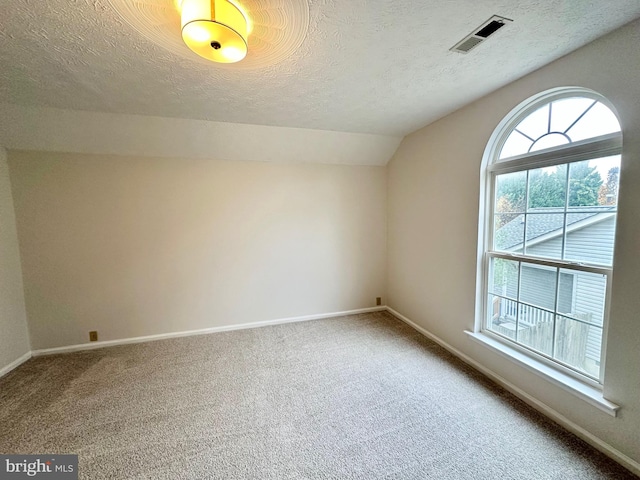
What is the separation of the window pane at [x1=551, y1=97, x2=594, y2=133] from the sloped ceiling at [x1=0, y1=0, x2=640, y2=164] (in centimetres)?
33

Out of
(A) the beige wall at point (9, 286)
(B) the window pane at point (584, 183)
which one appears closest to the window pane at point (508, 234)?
(B) the window pane at point (584, 183)

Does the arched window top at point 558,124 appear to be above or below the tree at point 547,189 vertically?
above

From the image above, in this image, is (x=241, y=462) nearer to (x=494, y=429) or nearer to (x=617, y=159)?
(x=494, y=429)

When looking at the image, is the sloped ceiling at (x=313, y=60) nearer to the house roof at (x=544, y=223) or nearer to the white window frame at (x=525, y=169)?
the white window frame at (x=525, y=169)

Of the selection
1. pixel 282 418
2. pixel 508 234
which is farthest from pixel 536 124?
pixel 282 418

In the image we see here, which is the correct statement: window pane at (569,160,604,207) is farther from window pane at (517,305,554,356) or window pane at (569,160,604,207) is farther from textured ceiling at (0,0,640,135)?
window pane at (517,305,554,356)

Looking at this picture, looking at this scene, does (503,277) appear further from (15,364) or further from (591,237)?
(15,364)

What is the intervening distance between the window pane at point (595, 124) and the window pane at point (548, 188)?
21 cm

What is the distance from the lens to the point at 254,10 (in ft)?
4.08

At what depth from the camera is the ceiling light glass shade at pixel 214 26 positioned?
114 centimetres

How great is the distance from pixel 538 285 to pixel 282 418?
7.15 ft

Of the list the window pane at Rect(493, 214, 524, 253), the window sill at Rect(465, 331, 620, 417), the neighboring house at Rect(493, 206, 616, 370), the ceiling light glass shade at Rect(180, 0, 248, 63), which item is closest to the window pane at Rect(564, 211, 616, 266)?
the neighboring house at Rect(493, 206, 616, 370)

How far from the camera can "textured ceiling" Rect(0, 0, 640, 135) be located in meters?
1.26

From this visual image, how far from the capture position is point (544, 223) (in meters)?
1.93
